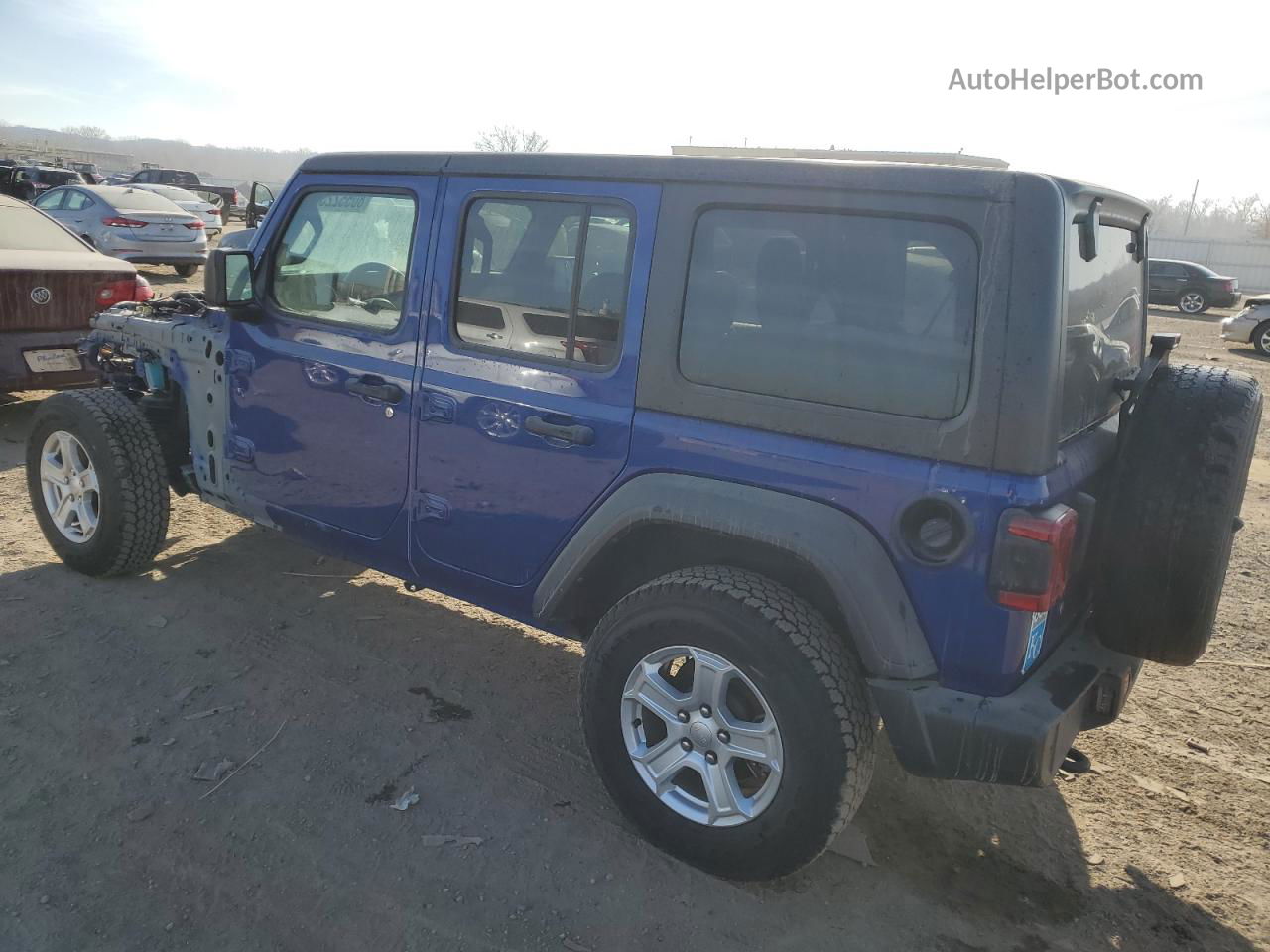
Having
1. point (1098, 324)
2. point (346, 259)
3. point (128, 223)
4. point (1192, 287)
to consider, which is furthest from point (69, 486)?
point (1192, 287)

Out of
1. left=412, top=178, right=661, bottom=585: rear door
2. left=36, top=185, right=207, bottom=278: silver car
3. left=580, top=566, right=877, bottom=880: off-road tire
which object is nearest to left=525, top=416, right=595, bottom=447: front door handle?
left=412, top=178, right=661, bottom=585: rear door

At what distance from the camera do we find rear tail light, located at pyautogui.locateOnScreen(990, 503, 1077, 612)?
2.07 m

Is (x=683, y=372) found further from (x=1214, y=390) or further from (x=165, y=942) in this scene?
(x=165, y=942)

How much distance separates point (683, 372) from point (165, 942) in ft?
6.66

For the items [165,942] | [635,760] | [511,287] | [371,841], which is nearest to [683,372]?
[511,287]

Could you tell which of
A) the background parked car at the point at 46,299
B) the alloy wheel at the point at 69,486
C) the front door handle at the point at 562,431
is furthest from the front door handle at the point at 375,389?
the background parked car at the point at 46,299

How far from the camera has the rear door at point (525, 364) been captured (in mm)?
2691

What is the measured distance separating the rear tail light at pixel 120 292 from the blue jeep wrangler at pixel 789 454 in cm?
408

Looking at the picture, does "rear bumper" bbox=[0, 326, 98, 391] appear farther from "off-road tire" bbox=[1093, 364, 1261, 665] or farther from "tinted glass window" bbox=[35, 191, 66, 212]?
"tinted glass window" bbox=[35, 191, 66, 212]

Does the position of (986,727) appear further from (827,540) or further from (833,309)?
(833,309)

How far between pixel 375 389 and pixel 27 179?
800 inches

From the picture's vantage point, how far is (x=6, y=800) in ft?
9.04

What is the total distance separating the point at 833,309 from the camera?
7.68 ft

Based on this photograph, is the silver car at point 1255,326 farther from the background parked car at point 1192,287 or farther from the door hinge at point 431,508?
the door hinge at point 431,508
